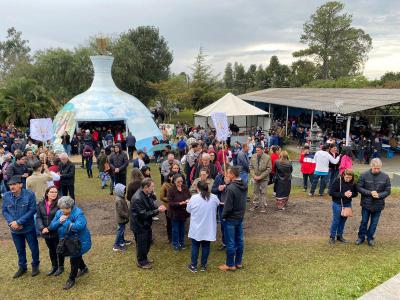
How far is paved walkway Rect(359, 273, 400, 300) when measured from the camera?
457 cm

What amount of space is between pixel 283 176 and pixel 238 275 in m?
3.53

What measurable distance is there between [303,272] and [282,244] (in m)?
1.11

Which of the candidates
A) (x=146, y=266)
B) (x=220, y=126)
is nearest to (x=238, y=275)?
(x=146, y=266)

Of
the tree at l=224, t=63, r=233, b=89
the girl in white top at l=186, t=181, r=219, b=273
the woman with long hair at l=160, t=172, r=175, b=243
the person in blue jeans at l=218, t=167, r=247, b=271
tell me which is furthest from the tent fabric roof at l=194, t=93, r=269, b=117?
the tree at l=224, t=63, r=233, b=89

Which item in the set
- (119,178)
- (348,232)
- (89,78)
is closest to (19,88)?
(89,78)

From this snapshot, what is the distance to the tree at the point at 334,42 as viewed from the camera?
44.7 m

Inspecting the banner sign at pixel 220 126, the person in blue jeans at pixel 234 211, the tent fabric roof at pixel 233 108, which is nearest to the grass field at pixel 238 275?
the person in blue jeans at pixel 234 211

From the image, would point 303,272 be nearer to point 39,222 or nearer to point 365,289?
point 365,289

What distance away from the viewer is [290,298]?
4.66m

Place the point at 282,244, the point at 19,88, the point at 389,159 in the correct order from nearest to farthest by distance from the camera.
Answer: the point at 282,244 < the point at 389,159 < the point at 19,88

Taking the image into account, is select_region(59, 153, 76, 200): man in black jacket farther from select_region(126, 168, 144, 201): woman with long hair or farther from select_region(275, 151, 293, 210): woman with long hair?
select_region(275, 151, 293, 210): woman with long hair

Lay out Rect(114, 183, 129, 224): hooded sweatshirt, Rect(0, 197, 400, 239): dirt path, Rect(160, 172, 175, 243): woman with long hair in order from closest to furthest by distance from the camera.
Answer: Rect(114, 183, 129, 224): hooded sweatshirt → Rect(160, 172, 175, 243): woman with long hair → Rect(0, 197, 400, 239): dirt path

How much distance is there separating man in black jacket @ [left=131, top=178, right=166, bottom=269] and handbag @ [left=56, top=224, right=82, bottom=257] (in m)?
0.90

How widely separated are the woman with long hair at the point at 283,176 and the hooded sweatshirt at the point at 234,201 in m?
3.24
